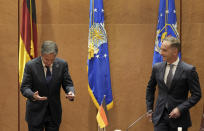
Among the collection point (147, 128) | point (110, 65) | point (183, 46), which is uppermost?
point (183, 46)

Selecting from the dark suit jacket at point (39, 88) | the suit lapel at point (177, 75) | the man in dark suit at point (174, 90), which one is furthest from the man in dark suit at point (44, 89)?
the suit lapel at point (177, 75)

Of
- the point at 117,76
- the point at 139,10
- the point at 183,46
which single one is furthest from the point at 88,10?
the point at 183,46

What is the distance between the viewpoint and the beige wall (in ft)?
16.4

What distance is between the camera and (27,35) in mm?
4629

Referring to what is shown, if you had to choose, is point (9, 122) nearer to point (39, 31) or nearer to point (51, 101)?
point (39, 31)

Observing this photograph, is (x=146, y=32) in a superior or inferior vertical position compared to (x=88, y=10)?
inferior

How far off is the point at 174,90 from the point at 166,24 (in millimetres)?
1816

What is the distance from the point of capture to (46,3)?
16.4 ft

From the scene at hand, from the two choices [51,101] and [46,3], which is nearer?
[51,101]

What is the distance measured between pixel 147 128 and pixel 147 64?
1.08 m

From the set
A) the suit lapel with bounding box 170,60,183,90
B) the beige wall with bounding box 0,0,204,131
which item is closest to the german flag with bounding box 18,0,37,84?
the beige wall with bounding box 0,0,204,131

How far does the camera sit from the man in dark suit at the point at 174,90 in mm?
3150

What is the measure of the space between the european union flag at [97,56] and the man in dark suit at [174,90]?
1640 millimetres

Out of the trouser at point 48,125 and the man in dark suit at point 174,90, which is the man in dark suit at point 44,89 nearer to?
the trouser at point 48,125
